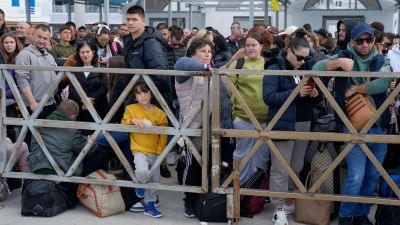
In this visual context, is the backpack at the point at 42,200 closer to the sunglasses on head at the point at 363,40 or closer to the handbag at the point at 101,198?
the handbag at the point at 101,198

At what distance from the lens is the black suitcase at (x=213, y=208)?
4.56 meters

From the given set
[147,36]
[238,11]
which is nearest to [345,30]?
[147,36]

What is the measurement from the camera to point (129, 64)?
5.14m

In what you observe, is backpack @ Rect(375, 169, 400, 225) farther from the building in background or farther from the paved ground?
the building in background

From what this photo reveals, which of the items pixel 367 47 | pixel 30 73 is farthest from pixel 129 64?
pixel 367 47

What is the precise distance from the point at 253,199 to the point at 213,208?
0.41 meters

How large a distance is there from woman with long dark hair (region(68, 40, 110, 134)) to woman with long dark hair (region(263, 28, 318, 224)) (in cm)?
212

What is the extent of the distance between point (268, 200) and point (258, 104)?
0.98 meters

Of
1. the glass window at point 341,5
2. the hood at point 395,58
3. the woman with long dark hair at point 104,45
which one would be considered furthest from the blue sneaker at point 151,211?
the glass window at point 341,5

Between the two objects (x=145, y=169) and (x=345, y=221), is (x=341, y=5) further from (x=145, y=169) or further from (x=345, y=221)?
(x=145, y=169)

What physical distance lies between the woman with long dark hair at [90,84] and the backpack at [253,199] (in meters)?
2.08

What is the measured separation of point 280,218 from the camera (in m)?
4.46

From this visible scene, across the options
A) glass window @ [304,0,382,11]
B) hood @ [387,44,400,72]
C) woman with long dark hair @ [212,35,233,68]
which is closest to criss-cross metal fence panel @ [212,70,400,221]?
hood @ [387,44,400,72]

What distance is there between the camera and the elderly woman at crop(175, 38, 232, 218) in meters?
4.50
